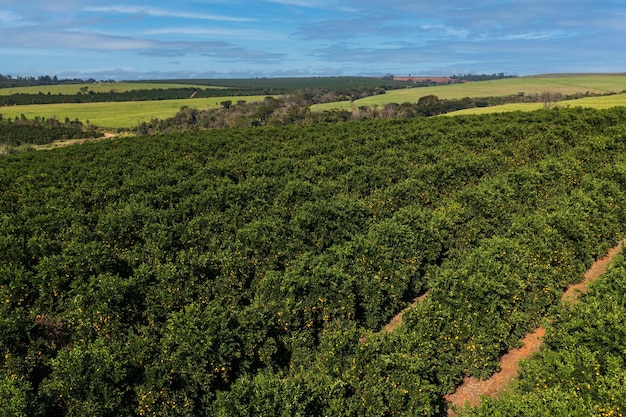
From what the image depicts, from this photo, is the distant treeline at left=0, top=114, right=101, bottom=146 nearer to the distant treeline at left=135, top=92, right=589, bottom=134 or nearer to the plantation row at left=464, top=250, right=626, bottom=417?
the distant treeline at left=135, top=92, right=589, bottom=134

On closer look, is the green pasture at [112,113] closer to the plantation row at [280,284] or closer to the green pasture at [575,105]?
the green pasture at [575,105]

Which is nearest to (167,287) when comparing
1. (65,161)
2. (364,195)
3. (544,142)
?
(364,195)

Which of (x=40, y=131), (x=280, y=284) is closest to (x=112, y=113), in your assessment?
(x=40, y=131)

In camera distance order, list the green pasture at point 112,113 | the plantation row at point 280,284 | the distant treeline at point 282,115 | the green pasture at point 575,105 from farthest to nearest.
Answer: the green pasture at point 112,113
the distant treeline at point 282,115
the green pasture at point 575,105
the plantation row at point 280,284

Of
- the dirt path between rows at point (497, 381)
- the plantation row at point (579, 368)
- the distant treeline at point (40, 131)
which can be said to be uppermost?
the distant treeline at point (40, 131)

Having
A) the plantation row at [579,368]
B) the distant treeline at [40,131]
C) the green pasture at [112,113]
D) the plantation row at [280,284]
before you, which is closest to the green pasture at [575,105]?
the plantation row at [280,284]

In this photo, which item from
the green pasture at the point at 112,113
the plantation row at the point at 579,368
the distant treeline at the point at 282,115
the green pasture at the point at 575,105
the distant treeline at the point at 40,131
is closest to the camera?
the plantation row at the point at 579,368

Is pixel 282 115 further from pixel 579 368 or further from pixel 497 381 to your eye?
pixel 579 368
